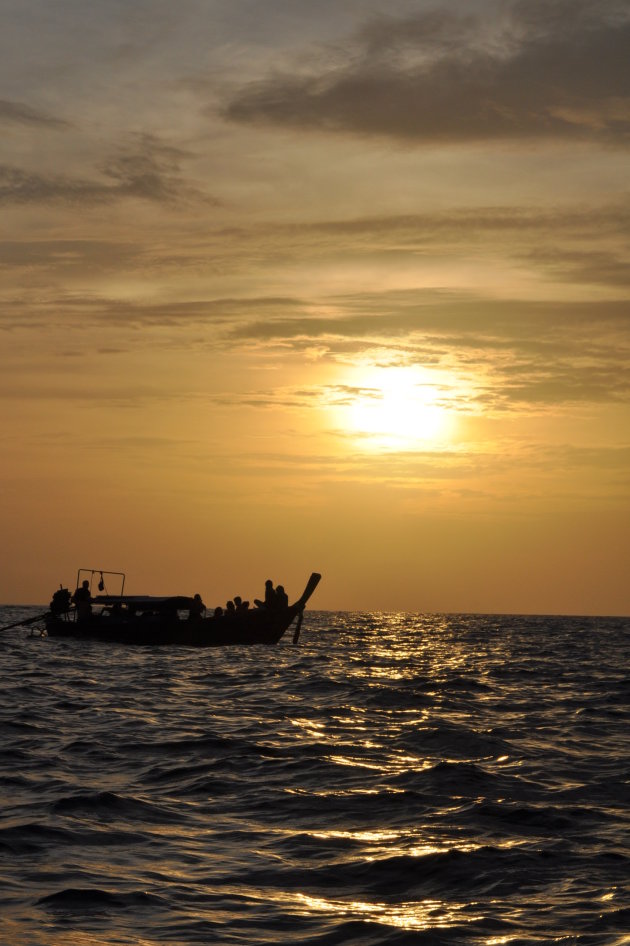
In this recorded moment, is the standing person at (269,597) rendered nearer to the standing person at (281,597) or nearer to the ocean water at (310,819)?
the standing person at (281,597)

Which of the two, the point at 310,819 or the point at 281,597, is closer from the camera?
the point at 310,819

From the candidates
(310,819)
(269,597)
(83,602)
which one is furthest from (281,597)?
(310,819)

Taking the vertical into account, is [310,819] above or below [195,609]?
below

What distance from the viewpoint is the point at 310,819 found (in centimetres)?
1296

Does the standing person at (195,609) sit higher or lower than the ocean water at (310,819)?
higher

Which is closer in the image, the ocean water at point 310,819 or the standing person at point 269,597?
the ocean water at point 310,819

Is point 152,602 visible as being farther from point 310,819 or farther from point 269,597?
point 310,819

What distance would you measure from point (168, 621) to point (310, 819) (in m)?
35.8

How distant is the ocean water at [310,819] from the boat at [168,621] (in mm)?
20466

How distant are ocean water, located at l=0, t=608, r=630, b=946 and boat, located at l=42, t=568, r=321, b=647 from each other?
20.5 metres

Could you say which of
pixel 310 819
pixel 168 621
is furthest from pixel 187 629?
pixel 310 819

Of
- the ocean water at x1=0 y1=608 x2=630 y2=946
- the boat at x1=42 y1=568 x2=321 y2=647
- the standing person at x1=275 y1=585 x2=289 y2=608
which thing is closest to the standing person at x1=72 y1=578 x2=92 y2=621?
the boat at x1=42 y1=568 x2=321 y2=647

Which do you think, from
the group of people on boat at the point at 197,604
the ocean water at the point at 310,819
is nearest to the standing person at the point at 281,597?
the group of people on boat at the point at 197,604

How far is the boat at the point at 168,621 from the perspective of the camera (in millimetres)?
48312
